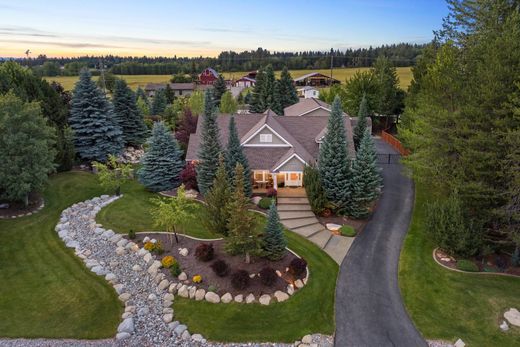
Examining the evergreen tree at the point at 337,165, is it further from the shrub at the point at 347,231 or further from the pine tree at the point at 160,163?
the pine tree at the point at 160,163

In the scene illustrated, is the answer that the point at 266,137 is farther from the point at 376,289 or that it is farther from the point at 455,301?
Answer: the point at 455,301

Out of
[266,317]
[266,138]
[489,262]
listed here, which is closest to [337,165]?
[266,138]

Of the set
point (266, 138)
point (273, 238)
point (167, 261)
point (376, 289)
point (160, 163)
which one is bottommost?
point (376, 289)

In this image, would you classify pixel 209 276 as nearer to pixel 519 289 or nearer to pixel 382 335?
pixel 382 335

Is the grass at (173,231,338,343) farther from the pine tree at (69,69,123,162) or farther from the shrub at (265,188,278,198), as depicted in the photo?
the pine tree at (69,69,123,162)

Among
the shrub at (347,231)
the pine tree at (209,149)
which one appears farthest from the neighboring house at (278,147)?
the shrub at (347,231)

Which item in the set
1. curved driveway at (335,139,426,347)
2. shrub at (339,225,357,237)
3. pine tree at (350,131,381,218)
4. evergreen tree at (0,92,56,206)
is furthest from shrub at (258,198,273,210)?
evergreen tree at (0,92,56,206)

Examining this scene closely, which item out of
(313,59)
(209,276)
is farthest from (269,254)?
(313,59)
